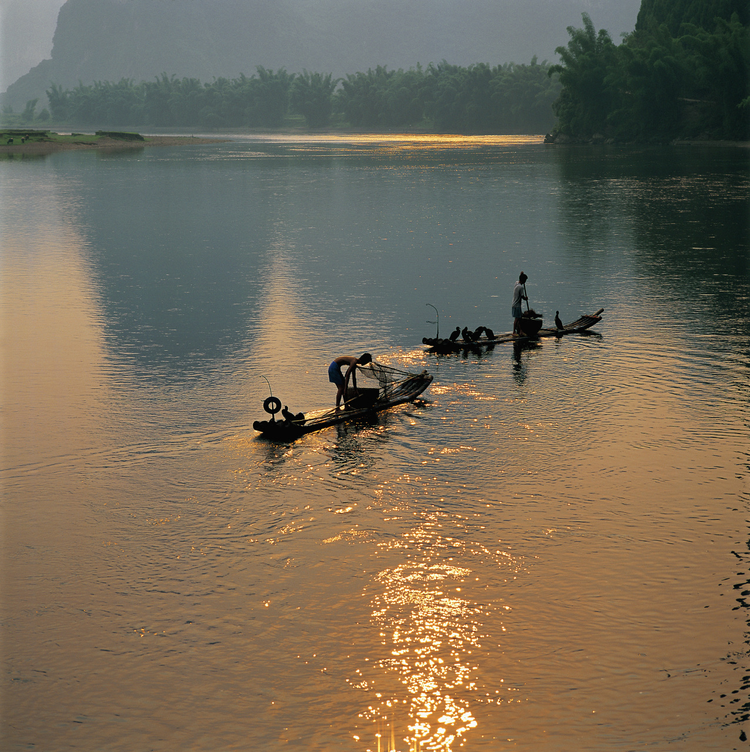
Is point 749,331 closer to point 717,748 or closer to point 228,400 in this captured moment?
point 228,400

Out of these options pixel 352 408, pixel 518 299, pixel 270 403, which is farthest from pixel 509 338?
pixel 270 403

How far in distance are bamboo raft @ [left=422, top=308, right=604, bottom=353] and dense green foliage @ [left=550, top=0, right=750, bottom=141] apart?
99065 millimetres

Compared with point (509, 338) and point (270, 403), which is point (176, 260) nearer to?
point (509, 338)

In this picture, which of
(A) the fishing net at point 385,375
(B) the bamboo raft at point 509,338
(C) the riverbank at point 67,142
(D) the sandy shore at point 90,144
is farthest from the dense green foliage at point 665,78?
(A) the fishing net at point 385,375

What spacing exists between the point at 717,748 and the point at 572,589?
12.7ft

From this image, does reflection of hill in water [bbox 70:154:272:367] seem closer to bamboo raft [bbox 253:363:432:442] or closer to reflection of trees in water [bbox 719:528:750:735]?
bamboo raft [bbox 253:363:432:442]

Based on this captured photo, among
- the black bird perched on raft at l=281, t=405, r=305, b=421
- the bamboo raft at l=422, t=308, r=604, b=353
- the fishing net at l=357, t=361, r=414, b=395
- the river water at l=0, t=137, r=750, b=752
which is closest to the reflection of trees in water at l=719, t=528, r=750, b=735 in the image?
the river water at l=0, t=137, r=750, b=752

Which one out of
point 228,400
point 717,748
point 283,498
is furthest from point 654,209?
point 717,748

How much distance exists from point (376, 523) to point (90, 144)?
542 ft

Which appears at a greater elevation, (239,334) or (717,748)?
(239,334)

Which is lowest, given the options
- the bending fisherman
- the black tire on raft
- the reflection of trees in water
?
the reflection of trees in water

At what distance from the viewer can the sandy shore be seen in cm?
15275

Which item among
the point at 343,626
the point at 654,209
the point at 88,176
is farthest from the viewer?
the point at 88,176

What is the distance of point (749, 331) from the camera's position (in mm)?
31969
